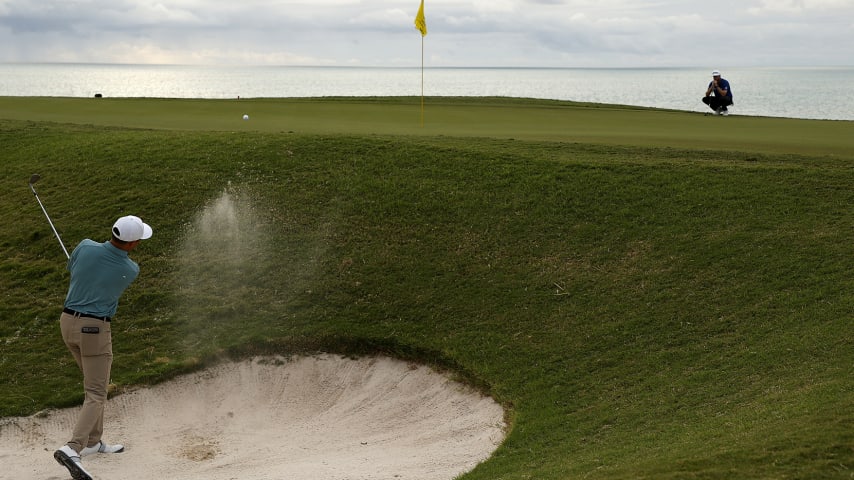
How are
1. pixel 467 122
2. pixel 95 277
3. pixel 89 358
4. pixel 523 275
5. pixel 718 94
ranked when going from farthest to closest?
1. pixel 718 94
2. pixel 467 122
3. pixel 523 275
4. pixel 89 358
5. pixel 95 277

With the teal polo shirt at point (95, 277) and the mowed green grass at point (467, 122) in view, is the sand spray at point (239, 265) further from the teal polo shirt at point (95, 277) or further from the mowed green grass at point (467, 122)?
the mowed green grass at point (467, 122)

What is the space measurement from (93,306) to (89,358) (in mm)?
589

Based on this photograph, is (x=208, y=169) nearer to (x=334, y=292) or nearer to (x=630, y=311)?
(x=334, y=292)

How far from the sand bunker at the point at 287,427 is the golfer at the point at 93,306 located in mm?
910

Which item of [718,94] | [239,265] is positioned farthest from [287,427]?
[718,94]

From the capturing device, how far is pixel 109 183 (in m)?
19.0

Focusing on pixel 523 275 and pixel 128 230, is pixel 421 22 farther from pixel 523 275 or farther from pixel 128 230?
pixel 128 230

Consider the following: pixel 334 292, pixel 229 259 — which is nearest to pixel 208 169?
pixel 229 259

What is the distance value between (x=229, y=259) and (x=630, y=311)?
7.42 m

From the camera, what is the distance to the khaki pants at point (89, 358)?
9.18m

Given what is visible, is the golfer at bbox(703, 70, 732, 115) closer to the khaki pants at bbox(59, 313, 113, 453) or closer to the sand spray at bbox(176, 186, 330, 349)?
the sand spray at bbox(176, 186, 330, 349)

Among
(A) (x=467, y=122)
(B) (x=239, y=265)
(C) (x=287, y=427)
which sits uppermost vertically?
(A) (x=467, y=122)

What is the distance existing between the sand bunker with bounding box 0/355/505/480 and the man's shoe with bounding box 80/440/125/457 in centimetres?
8

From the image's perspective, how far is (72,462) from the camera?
361 inches
